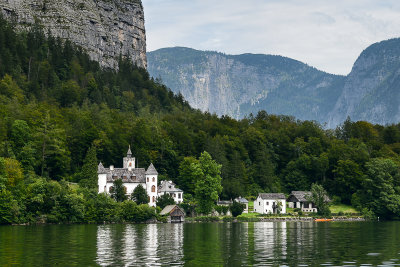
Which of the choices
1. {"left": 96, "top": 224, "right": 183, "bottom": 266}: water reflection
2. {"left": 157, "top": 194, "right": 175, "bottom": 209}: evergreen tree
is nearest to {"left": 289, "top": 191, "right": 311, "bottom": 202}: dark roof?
{"left": 157, "top": 194, "right": 175, "bottom": 209}: evergreen tree

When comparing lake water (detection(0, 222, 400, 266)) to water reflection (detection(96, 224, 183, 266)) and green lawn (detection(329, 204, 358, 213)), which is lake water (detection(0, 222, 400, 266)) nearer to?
water reflection (detection(96, 224, 183, 266))

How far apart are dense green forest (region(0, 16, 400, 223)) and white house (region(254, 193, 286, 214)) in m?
5.12

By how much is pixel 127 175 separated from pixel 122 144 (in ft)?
43.4

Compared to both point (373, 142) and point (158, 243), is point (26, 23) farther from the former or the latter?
point (158, 243)

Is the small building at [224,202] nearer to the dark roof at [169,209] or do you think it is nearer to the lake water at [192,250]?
the dark roof at [169,209]

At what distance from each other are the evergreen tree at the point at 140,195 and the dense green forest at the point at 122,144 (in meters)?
8.28

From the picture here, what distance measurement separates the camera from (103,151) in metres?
128

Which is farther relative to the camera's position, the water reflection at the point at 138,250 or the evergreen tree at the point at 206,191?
the evergreen tree at the point at 206,191

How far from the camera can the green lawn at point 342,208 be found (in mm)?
Answer: 124688

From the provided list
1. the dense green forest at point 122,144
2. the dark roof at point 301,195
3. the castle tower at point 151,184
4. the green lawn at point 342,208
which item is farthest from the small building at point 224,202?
the green lawn at point 342,208

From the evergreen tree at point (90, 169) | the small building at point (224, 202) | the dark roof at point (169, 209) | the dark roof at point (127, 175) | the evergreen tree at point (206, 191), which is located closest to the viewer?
the dark roof at point (169, 209)

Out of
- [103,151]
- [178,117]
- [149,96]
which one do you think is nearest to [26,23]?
[149,96]

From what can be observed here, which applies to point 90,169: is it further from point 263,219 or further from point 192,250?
point 192,250

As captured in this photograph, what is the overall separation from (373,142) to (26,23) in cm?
10373
